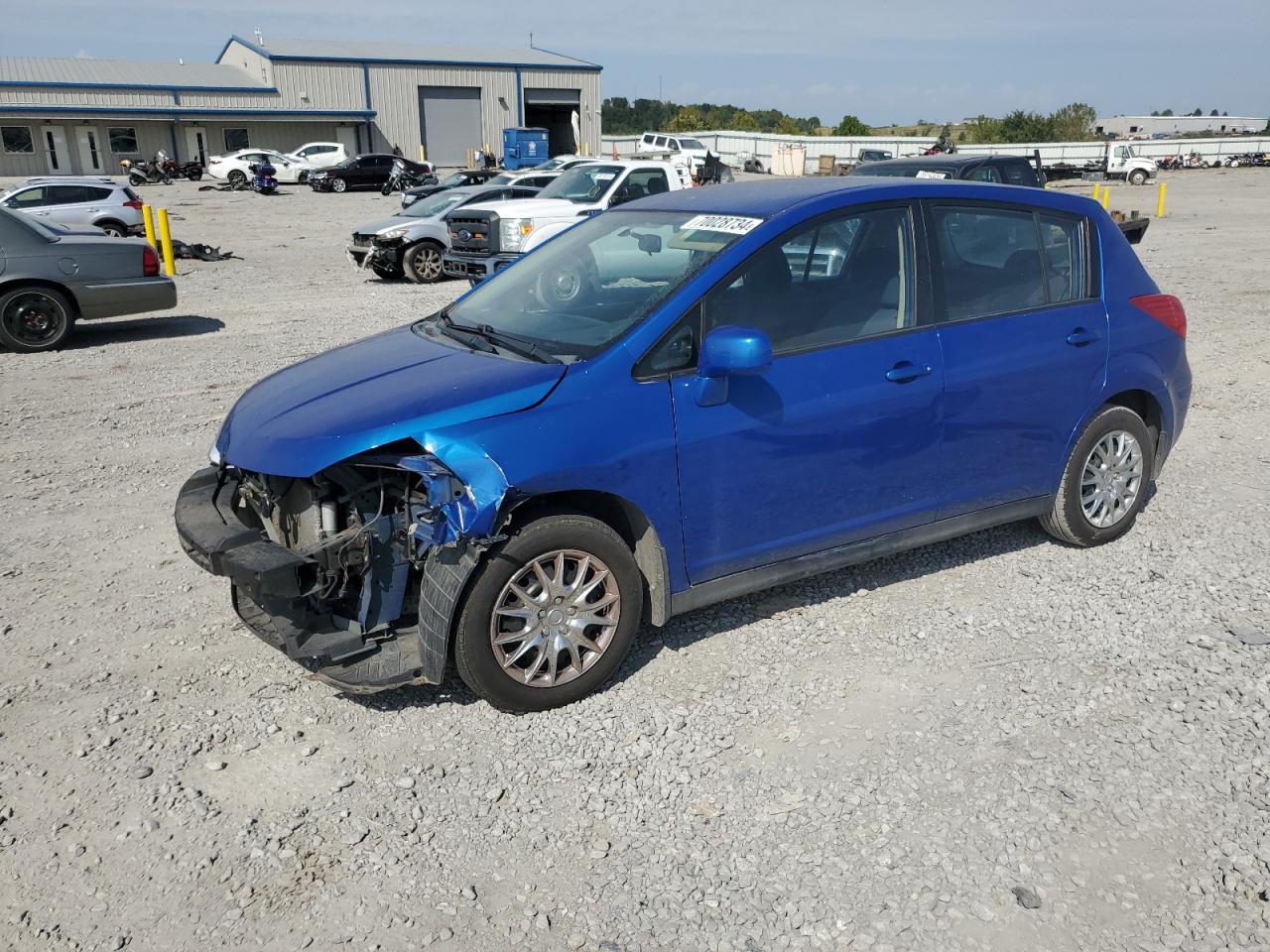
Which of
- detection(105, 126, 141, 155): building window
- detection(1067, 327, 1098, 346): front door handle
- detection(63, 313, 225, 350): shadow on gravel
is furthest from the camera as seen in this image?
detection(105, 126, 141, 155): building window

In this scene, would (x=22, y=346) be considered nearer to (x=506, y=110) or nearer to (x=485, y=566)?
(x=485, y=566)

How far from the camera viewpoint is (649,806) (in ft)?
10.8

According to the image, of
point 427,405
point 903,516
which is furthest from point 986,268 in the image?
point 427,405

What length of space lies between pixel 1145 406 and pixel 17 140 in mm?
53628

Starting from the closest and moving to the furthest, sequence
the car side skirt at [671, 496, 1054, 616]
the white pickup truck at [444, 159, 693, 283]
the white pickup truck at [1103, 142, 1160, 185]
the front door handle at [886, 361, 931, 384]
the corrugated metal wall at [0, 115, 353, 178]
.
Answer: the car side skirt at [671, 496, 1054, 616], the front door handle at [886, 361, 931, 384], the white pickup truck at [444, 159, 693, 283], the white pickup truck at [1103, 142, 1160, 185], the corrugated metal wall at [0, 115, 353, 178]

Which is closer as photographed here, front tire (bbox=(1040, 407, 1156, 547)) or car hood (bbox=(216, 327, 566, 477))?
car hood (bbox=(216, 327, 566, 477))

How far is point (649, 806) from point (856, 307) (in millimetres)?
2183

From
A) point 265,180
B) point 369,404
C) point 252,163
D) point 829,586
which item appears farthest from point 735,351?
point 252,163

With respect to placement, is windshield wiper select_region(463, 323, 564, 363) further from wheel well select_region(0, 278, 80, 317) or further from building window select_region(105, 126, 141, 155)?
building window select_region(105, 126, 141, 155)

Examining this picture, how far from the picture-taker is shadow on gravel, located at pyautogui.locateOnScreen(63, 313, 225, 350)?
11.3 metres

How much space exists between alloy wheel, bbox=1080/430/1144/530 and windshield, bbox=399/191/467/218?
534 inches

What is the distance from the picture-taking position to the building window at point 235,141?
50219 mm

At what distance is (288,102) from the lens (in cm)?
5219

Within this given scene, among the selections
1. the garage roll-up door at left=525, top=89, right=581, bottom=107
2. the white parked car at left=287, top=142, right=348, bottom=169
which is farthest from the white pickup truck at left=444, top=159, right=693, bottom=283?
the garage roll-up door at left=525, top=89, right=581, bottom=107
